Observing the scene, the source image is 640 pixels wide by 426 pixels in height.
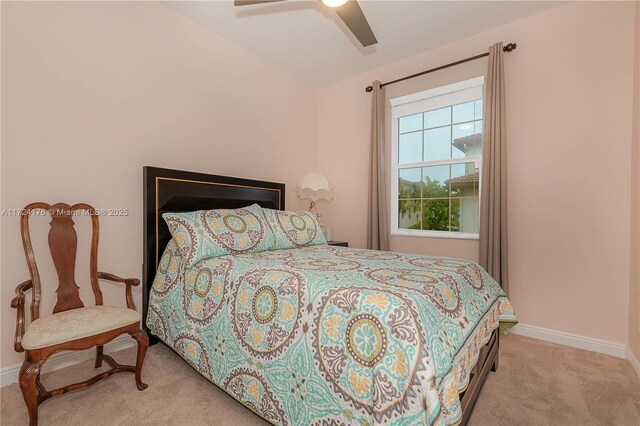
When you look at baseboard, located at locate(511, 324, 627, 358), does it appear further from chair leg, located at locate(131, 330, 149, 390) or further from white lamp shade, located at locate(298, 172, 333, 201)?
chair leg, located at locate(131, 330, 149, 390)

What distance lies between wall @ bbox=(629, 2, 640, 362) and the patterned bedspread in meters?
0.99

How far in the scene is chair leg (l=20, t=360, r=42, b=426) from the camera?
1.39m

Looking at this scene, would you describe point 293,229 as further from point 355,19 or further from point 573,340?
point 573,340

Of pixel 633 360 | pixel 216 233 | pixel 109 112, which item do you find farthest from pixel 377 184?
pixel 109 112

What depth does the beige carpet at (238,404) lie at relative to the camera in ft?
5.07

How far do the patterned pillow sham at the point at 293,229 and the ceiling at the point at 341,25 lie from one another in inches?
67.9

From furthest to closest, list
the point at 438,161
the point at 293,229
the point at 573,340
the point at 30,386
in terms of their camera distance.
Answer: the point at 438,161, the point at 293,229, the point at 573,340, the point at 30,386

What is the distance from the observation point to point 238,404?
166cm

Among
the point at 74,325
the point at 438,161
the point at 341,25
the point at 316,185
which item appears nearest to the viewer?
the point at 74,325

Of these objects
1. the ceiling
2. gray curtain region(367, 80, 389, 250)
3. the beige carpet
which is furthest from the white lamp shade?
the beige carpet

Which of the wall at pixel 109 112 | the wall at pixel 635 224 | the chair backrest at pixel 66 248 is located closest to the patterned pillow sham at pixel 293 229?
the wall at pixel 109 112

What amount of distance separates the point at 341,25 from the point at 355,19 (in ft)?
3.41

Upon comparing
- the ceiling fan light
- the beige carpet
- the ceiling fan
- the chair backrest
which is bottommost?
the beige carpet

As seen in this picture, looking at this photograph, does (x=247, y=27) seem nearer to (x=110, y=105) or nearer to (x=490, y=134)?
(x=110, y=105)
